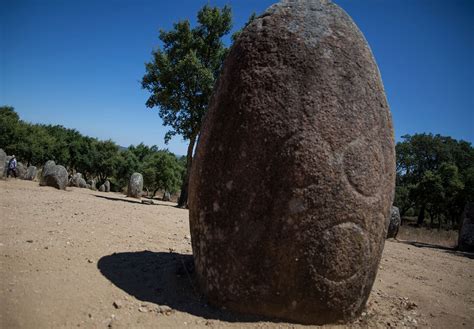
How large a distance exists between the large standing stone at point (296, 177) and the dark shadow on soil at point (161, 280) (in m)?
0.17

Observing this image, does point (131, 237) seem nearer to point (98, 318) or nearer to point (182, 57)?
point (98, 318)

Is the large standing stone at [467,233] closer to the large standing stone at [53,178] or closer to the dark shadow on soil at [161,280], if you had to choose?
the dark shadow on soil at [161,280]

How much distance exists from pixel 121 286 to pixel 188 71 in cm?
1441

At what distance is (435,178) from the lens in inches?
1070

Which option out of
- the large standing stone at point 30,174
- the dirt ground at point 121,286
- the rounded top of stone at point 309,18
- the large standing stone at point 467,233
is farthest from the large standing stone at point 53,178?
the large standing stone at point 467,233

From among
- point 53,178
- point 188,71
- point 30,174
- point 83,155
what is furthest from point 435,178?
point 83,155

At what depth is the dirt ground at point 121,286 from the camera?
2773 mm

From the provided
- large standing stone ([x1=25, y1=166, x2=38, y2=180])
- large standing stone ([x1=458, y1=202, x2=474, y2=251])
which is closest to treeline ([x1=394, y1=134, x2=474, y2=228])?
large standing stone ([x1=458, y1=202, x2=474, y2=251])

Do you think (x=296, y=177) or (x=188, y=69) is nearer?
(x=296, y=177)

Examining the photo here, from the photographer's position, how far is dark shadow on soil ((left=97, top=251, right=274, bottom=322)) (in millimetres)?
3023

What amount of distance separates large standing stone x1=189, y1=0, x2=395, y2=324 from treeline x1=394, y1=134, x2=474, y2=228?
2830 centimetres

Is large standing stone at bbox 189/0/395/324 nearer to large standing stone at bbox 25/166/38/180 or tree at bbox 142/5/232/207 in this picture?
tree at bbox 142/5/232/207

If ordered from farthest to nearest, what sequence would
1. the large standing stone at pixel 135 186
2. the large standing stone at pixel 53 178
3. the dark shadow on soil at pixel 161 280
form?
the large standing stone at pixel 135 186 < the large standing stone at pixel 53 178 < the dark shadow on soil at pixel 161 280

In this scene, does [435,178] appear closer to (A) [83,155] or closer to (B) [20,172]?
(B) [20,172]
